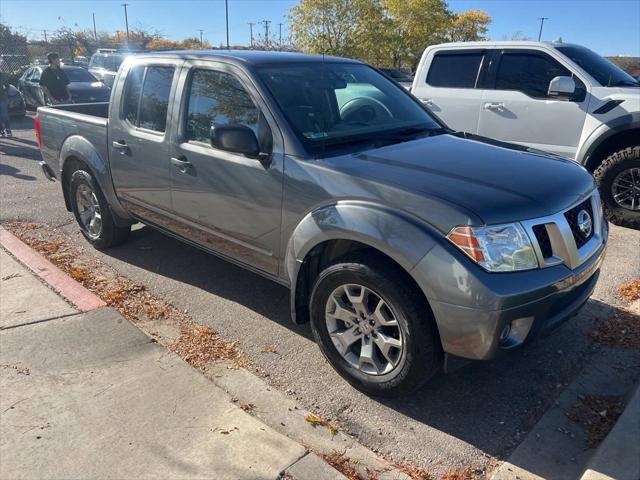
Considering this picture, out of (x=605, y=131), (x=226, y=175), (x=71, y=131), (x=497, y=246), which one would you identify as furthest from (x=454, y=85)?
(x=497, y=246)

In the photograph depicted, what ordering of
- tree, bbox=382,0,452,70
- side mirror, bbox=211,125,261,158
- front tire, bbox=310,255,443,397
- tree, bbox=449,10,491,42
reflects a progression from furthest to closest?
tree, bbox=449,10,491,42 → tree, bbox=382,0,452,70 → side mirror, bbox=211,125,261,158 → front tire, bbox=310,255,443,397

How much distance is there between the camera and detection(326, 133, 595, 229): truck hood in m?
2.70

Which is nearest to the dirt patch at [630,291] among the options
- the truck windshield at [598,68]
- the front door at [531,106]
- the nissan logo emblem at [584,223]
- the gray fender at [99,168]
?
the nissan logo emblem at [584,223]

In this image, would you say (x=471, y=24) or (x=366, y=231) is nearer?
(x=366, y=231)

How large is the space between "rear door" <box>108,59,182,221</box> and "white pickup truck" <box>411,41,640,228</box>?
412 centimetres

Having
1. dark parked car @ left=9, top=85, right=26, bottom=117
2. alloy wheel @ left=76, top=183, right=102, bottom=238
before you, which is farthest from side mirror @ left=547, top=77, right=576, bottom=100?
dark parked car @ left=9, top=85, right=26, bottom=117

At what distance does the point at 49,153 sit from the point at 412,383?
461 centimetres

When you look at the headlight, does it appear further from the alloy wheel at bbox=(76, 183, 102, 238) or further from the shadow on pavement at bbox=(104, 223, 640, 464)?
the alloy wheel at bbox=(76, 183, 102, 238)

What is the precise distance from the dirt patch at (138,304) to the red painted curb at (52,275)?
0.08 m

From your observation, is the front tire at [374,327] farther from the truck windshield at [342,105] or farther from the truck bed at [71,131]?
the truck bed at [71,131]

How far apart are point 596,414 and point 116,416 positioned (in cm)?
257

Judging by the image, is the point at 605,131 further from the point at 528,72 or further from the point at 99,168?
the point at 99,168

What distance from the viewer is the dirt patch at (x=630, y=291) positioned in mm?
4337

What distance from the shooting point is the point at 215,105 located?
3.82m
